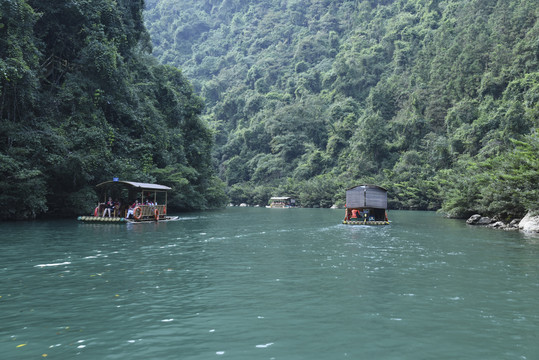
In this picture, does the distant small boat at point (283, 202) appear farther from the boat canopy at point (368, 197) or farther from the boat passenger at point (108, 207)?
the boat passenger at point (108, 207)

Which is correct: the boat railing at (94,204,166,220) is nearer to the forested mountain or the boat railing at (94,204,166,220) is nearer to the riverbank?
the forested mountain

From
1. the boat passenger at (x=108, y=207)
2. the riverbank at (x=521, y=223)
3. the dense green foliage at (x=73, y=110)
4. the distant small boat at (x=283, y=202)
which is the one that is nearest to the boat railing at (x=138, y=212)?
the boat passenger at (x=108, y=207)

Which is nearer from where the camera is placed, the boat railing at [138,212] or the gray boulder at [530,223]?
the gray boulder at [530,223]

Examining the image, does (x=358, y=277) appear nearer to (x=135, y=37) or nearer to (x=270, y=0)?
(x=135, y=37)

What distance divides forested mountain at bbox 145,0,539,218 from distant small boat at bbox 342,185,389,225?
7.12 m

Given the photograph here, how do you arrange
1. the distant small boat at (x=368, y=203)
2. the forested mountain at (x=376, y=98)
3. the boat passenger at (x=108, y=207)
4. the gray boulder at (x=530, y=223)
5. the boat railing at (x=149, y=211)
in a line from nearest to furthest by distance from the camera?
the gray boulder at (x=530, y=223) < the boat passenger at (x=108, y=207) < the boat railing at (x=149, y=211) < the distant small boat at (x=368, y=203) < the forested mountain at (x=376, y=98)

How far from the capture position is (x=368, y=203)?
1241 inches

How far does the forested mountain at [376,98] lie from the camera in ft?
164

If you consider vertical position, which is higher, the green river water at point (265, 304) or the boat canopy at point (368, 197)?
the boat canopy at point (368, 197)

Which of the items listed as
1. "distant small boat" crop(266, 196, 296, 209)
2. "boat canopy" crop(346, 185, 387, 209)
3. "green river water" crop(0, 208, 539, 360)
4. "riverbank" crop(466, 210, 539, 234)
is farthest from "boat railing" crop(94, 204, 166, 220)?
"distant small boat" crop(266, 196, 296, 209)

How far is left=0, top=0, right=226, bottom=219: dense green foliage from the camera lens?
25.7 meters

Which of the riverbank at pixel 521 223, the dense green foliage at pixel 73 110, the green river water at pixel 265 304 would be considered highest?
the dense green foliage at pixel 73 110

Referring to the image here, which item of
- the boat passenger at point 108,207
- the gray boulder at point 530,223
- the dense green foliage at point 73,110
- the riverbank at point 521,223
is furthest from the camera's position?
the boat passenger at point 108,207

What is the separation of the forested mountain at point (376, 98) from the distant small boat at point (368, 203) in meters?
7.12
